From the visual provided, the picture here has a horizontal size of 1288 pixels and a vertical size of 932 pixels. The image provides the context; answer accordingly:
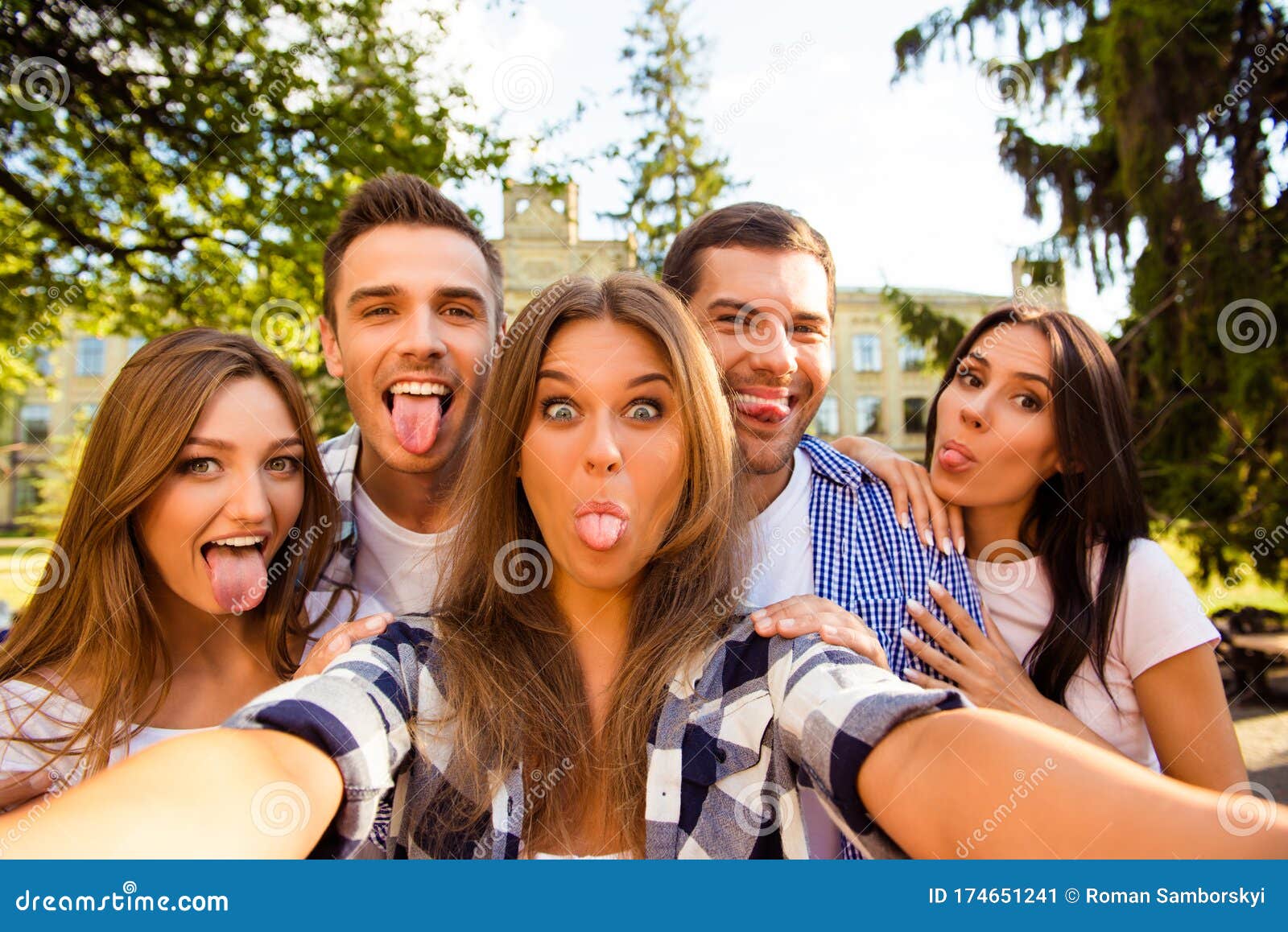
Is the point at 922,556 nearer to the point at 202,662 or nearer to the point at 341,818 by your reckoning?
the point at 341,818

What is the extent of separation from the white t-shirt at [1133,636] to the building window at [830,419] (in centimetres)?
A: 3490

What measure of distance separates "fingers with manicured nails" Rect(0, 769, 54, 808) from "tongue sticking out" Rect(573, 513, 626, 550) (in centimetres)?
174

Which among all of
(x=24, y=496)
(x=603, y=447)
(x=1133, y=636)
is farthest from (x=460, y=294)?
(x=24, y=496)

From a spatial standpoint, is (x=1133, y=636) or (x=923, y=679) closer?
(x=923, y=679)

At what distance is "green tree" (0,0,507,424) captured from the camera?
27.5ft

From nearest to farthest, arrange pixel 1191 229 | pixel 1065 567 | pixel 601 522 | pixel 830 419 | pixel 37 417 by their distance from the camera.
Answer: pixel 601 522, pixel 1065 567, pixel 1191 229, pixel 830 419, pixel 37 417

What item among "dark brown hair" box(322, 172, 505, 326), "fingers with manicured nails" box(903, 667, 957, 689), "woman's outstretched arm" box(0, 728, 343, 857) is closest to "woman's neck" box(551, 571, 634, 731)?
"woman's outstretched arm" box(0, 728, 343, 857)

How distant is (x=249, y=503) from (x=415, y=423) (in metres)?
0.96

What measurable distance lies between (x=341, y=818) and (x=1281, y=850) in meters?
1.51

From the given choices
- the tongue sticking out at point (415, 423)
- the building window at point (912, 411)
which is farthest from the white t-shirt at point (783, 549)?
the building window at point (912, 411)

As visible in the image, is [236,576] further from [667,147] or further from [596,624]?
[667,147]

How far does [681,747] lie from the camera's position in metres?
1.98
